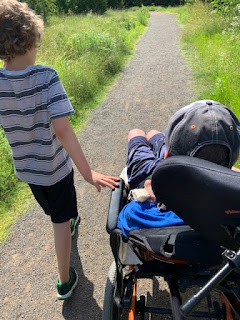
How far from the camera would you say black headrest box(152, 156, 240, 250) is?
100 cm

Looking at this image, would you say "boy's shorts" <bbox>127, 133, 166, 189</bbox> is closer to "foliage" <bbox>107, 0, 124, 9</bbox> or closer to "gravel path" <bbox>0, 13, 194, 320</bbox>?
"gravel path" <bbox>0, 13, 194, 320</bbox>

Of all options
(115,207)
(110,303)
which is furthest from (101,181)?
(110,303)

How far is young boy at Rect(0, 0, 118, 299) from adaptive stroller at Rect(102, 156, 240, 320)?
1.45 feet

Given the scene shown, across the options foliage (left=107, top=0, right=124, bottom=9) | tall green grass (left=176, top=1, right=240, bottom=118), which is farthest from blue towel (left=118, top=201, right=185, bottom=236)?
foliage (left=107, top=0, right=124, bottom=9)

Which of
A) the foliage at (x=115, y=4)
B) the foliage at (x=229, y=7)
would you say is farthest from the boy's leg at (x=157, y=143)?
the foliage at (x=115, y=4)

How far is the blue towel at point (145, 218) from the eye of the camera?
1425 millimetres

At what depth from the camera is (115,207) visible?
1.67 meters

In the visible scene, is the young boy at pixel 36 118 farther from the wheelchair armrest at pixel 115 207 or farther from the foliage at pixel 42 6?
the foliage at pixel 42 6

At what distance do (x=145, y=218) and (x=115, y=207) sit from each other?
25 centimetres

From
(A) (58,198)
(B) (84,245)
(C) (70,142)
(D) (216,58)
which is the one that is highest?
(C) (70,142)

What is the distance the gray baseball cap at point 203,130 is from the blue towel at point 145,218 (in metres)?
0.31

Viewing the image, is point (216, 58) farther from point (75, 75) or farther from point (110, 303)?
point (110, 303)

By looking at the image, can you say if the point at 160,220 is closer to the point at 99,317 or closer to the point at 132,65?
the point at 99,317

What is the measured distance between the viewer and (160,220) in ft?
4.75
